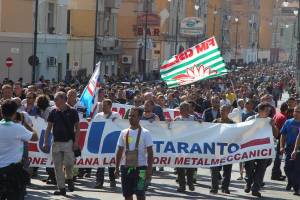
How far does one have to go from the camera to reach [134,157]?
1234cm

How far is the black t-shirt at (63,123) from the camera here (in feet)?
49.0

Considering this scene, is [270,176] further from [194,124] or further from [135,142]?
[135,142]

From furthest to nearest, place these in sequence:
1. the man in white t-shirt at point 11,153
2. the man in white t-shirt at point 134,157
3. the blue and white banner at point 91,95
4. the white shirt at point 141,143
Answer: the blue and white banner at point 91,95 < the white shirt at point 141,143 < the man in white t-shirt at point 134,157 < the man in white t-shirt at point 11,153

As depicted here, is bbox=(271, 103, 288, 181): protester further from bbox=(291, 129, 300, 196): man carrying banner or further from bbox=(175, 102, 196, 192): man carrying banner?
bbox=(175, 102, 196, 192): man carrying banner

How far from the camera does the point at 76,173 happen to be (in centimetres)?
1733

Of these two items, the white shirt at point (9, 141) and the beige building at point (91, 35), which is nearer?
the white shirt at point (9, 141)

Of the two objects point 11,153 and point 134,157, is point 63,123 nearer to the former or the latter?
point 134,157

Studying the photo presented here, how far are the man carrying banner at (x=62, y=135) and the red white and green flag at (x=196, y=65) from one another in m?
9.23

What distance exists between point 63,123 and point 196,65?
10004 millimetres

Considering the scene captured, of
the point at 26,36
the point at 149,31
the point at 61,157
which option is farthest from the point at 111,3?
the point at 61,157

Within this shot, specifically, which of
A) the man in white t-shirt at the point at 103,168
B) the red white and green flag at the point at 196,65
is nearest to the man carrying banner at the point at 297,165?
the man in white t-shirt at the point at 103,168

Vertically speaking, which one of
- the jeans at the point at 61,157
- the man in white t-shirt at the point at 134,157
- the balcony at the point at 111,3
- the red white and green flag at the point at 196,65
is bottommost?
the jeans at the point at 61,157

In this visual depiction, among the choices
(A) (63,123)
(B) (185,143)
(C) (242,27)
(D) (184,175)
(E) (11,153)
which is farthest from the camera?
(C) (242,27)

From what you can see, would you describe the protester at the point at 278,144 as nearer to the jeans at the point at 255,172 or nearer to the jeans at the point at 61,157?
the jeans at the point at 255,172
